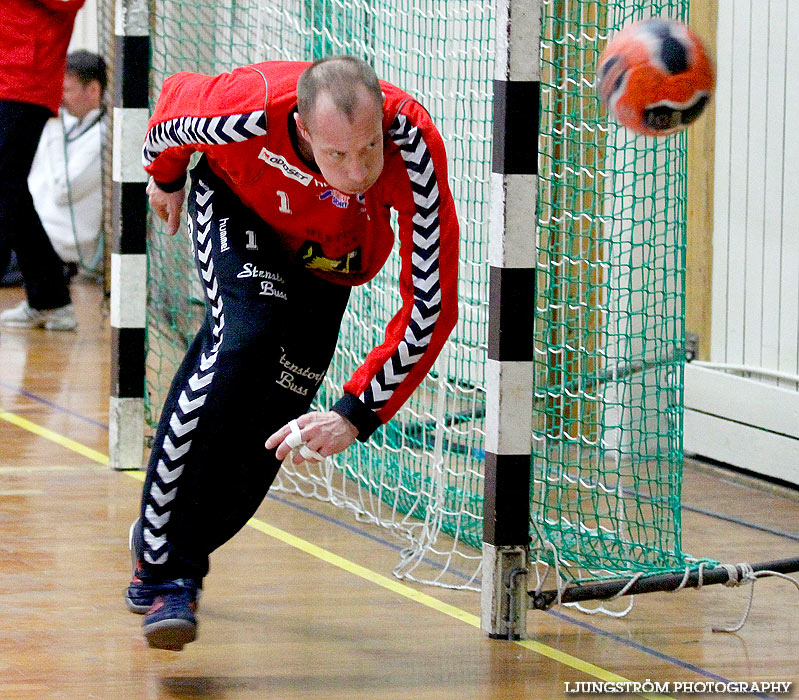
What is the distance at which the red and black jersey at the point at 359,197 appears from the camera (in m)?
2.87

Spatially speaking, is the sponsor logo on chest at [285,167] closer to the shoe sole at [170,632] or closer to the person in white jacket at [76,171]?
the shoe sole at [170,632]

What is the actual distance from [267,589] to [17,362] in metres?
3.39

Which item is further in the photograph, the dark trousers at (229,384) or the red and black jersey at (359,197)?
the dark trousers at (229,384)

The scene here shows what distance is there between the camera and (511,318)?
126 inches

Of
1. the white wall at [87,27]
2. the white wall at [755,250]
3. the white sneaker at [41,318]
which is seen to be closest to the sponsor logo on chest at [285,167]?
the white wall at [755,250]

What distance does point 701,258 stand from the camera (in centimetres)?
529

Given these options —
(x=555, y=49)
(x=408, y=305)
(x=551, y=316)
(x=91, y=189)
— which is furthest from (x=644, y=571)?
(x=91, y=189)

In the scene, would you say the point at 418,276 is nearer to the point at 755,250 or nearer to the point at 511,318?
the point at 511,318

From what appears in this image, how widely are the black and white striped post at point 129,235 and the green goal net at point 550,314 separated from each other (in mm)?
522

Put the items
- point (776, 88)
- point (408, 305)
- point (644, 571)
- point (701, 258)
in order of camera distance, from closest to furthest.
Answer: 1. point (408, 305)
2. point (644, 571)
3. point (776, 88)
4. point (701, 258)

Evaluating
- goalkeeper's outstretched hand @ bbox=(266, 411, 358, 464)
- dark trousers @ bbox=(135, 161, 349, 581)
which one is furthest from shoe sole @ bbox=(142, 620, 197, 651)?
goalkeeper's outstretched hand @ bbox=(266, 411, 358, 464)

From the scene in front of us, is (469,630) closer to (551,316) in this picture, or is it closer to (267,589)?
(267,589)

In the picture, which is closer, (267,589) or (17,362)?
(267,589)

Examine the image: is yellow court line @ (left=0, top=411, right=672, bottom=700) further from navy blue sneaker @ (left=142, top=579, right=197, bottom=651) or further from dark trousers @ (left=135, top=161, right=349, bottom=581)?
navy blue sneaker @ (left=142, top=579, right=197, bottom=651)
